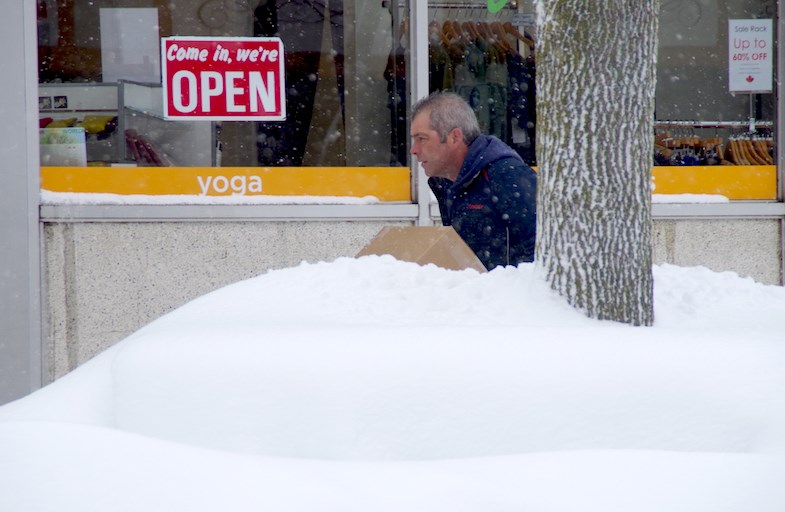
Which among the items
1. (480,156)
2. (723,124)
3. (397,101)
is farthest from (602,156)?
(723,124)

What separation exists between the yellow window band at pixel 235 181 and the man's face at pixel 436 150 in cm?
125

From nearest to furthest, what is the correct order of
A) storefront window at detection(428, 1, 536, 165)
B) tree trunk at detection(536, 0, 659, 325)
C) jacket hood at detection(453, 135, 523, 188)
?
tree trunk at detection(536, 0, 659, 325) → jacket hood at detection(453, 135, 523, 188) → storefront window at detection(428, 1, 536, 165)

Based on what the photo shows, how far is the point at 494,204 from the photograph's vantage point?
4.43m

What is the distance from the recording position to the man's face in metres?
4.87

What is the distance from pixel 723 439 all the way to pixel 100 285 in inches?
185

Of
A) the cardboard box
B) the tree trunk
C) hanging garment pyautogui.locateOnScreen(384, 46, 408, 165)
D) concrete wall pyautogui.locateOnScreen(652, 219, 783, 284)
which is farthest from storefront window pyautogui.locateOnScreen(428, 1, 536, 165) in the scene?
the tree trunk

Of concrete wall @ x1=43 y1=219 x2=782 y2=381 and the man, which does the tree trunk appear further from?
concrete wall @ x1=43 y1=219 x2=782 y2=381

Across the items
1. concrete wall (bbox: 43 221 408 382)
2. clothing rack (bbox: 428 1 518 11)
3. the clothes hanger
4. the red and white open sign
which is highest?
clothing rack (bbox: 428 1 518 11)

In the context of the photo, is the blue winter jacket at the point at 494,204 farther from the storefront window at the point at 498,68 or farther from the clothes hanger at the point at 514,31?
the clothes hanger at the point at 514,31

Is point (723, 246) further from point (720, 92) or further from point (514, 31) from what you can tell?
point (514, 31)

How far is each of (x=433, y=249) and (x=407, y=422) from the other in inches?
47.6

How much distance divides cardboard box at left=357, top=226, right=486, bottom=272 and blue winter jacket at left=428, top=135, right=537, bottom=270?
1.11 metres

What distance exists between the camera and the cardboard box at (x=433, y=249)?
3096mm

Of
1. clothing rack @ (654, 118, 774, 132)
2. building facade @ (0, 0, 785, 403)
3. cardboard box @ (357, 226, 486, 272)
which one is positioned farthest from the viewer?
clothing rack @ (654, 118, 774, 132)
